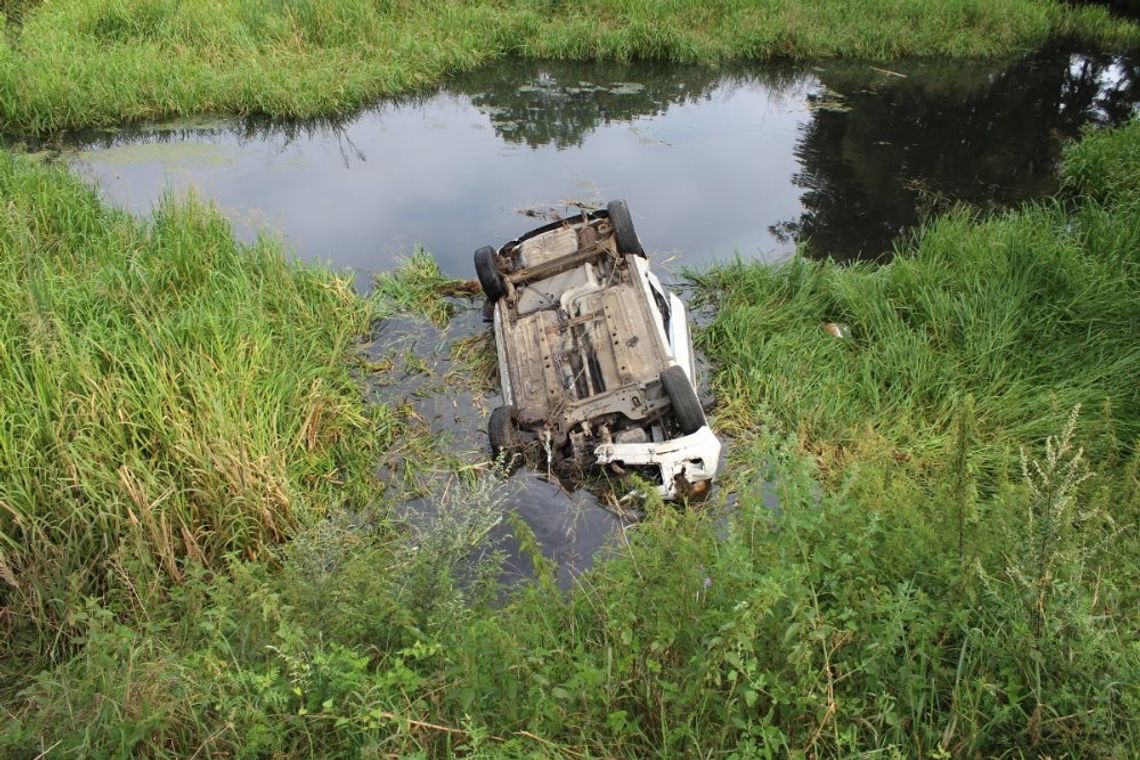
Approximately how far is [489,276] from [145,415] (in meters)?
2.76

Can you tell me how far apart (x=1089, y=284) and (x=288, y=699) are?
5919 mm

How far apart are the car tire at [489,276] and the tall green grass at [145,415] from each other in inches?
45.7

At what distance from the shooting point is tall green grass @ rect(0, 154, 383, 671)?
3596mm

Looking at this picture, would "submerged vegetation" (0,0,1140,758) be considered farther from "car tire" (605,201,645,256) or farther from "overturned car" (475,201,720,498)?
"car tire" (605,201,645,256)

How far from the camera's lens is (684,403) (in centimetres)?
456

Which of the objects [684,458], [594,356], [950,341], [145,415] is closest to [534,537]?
[684,458]

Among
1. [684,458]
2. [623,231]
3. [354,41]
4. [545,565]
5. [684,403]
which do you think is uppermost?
[354,41]

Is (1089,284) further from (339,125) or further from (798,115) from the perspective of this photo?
(339,125)

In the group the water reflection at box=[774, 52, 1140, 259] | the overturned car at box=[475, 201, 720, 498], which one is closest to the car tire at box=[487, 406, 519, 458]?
the overturned car at box=[475, 201, 720, 498]

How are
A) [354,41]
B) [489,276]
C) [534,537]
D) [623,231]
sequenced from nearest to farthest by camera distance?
[534,537] < [489,276] < [623,231] < [354,41]

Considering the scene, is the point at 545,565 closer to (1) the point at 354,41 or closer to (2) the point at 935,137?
(2) the point at 935,137

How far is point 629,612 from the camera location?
99.4 inches

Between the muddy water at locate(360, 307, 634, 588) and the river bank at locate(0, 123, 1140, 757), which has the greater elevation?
the river bank at locate(0, 123, 1140, 757)

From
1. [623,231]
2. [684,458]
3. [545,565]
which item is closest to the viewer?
[545,565]
